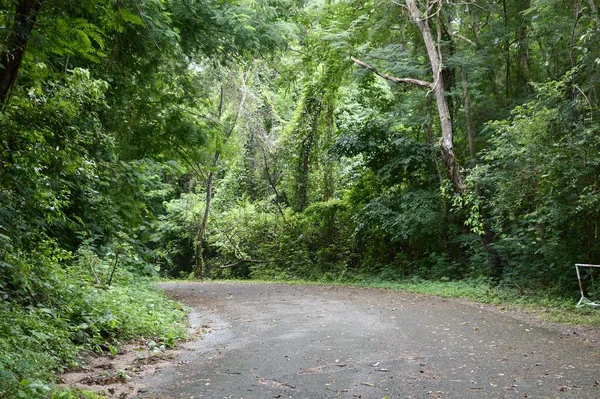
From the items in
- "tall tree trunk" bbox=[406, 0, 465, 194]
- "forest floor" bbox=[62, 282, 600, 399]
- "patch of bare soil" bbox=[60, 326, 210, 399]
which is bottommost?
"patch of bare soil" bbox=[60, 326, 210, 399]

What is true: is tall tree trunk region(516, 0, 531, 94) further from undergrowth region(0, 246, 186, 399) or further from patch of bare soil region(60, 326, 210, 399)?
patch of bare soil region(60, 326, 210, 399)

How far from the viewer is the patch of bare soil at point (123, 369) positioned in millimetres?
5549

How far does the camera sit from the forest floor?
5.51m

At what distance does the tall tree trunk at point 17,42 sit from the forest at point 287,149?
18mm

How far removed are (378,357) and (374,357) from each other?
52 mm

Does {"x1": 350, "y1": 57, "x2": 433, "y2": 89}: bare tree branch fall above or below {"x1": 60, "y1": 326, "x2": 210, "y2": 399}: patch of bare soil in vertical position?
above

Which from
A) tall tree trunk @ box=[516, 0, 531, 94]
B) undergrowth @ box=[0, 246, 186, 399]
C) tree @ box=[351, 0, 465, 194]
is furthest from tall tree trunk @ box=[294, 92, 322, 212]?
undergrowth @ box=[0, 246, 186, 399]

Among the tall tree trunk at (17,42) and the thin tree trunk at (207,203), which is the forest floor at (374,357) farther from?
the thin tree trunk at (207,203)

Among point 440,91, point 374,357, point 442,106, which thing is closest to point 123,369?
point 374,357

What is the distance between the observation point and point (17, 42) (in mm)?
4934

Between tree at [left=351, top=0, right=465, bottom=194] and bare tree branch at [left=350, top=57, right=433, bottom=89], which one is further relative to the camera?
bare tree branch at [left=350, top=57, right=433, bottom=89]

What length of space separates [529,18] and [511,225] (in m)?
5.97

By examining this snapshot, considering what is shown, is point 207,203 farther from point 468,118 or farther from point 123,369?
point 123,369

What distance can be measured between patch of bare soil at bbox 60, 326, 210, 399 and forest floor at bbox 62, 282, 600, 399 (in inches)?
1.1
